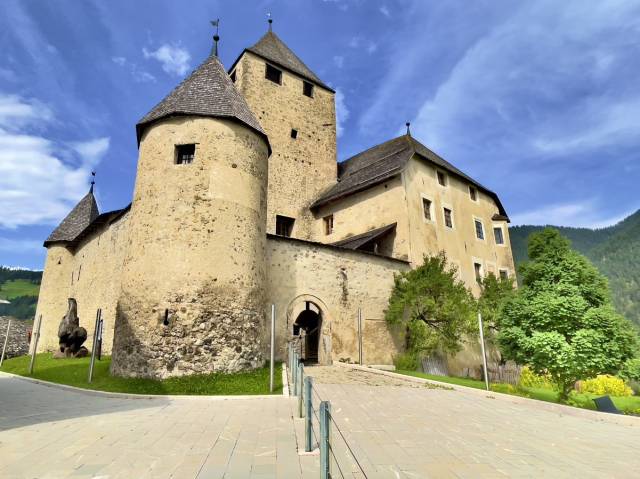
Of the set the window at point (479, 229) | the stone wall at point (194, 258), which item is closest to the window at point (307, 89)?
the window at point (479, 229)

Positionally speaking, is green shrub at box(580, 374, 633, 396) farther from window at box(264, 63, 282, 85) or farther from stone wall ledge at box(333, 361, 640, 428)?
window at box(264, 63, 282, 85)

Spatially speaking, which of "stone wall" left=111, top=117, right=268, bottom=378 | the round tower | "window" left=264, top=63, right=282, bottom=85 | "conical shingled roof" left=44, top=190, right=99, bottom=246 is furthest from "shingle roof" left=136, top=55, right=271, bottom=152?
"conical shingled roof" left=44, top=190, right=99, bottom=246

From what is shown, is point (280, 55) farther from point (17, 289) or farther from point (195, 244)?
point (17, 289)

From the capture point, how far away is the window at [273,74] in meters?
25.6

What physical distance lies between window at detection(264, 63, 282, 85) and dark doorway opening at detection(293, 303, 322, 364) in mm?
16093

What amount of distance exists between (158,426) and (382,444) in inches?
134

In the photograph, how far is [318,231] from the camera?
24219mm

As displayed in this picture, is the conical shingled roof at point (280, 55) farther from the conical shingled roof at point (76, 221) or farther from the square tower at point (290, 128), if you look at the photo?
the conical shingled roof at point (76, 221)

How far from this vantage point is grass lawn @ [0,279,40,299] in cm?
7888

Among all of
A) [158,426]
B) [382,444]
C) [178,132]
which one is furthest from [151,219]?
[382,444]

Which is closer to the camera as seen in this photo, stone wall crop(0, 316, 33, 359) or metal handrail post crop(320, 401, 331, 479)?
metal handrail post crop(320, 401, 331, 479)

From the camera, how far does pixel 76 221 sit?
90.8 feet

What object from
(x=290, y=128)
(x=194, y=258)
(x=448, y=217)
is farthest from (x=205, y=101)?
(x=448, y=217)

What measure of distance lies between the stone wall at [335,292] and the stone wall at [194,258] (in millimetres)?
2137
